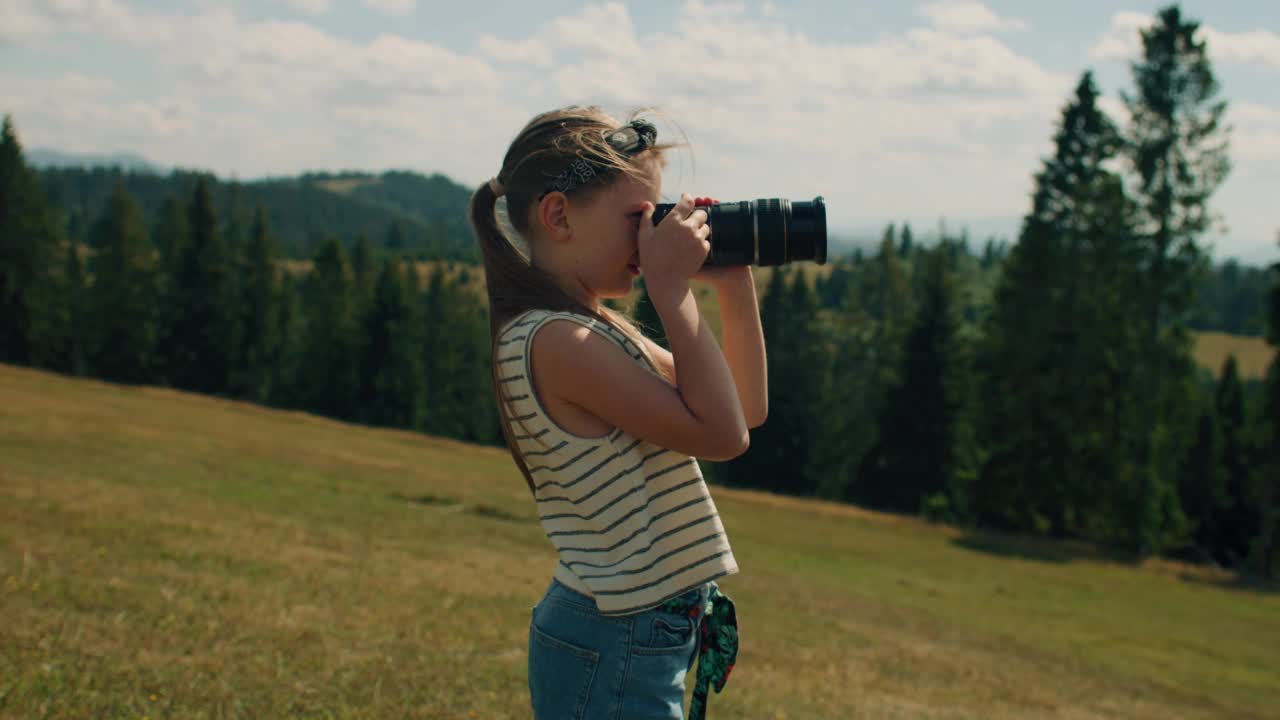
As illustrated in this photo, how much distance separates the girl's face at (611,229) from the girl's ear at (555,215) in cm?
2

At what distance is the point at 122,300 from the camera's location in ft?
207

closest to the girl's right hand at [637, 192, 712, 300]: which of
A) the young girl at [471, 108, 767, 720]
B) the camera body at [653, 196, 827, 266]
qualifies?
the young girl at [471, 108, 767, 720]

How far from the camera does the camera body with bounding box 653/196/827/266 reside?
7.74 feet

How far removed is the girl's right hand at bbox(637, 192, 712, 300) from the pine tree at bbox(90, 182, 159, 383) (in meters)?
68.6

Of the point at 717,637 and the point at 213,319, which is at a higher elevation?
the point at 717,637

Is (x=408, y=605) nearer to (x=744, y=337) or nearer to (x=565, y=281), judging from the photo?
(x=744, y=337)

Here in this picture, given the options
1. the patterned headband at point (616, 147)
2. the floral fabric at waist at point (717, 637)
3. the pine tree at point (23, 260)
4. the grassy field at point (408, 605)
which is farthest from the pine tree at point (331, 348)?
the patterned headband at point (616, 147)

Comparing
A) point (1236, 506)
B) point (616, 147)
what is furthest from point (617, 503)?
point (1236, 506)

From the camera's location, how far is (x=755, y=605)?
1292 cm

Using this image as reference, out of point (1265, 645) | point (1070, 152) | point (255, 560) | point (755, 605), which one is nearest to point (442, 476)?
point (755, 605)

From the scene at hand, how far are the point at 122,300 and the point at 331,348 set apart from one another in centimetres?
1284

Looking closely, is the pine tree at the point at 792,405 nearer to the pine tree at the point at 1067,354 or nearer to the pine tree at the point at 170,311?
the pine tree at the point at 1067,354

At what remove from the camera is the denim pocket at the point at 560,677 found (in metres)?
2.26

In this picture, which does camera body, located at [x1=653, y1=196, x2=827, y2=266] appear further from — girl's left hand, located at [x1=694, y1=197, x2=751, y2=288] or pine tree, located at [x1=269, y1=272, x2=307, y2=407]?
pine tree, located at [x1=269, y1=272, x2=307, y2=407]
